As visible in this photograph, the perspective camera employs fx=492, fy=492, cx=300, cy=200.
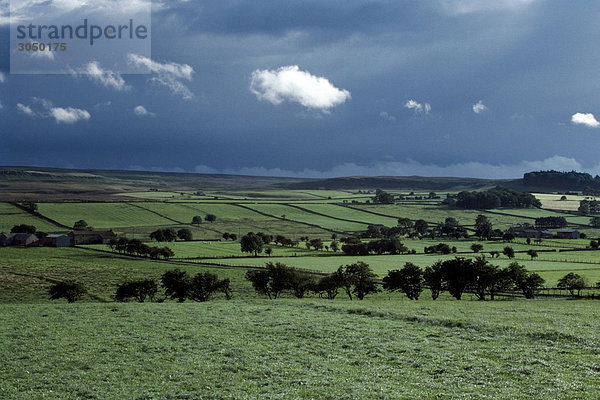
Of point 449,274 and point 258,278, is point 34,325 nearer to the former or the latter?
point 258,278

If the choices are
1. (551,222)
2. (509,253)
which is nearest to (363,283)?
(509,253)

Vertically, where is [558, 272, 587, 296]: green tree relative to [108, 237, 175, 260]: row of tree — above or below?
above

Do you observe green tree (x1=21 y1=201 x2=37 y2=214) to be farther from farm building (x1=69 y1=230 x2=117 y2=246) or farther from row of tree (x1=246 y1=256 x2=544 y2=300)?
row of tree (x1=246 y1=256 x2=544 y2=300)

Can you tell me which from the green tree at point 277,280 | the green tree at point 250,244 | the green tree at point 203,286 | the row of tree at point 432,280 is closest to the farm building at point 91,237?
the green tree at point 250,244

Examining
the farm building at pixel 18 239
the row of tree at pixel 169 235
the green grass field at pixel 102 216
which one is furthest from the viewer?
the green grass field at pixel 102 216

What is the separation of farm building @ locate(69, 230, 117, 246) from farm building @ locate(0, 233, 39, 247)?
32.1ft

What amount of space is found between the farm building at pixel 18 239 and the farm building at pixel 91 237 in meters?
9.79

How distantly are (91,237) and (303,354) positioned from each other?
137 metres

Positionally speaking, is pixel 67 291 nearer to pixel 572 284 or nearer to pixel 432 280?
pixel 432 280

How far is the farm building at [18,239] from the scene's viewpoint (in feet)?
445

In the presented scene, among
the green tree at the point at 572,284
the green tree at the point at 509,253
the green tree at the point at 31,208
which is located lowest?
the green tree at the point at 509,253

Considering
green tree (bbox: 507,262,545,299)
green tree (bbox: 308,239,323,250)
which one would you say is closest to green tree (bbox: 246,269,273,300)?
green tree (bbox: 507,262,545,299)

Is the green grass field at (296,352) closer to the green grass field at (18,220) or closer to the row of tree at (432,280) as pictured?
the row of tree at (432,280)

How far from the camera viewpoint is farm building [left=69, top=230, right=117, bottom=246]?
144 metres
